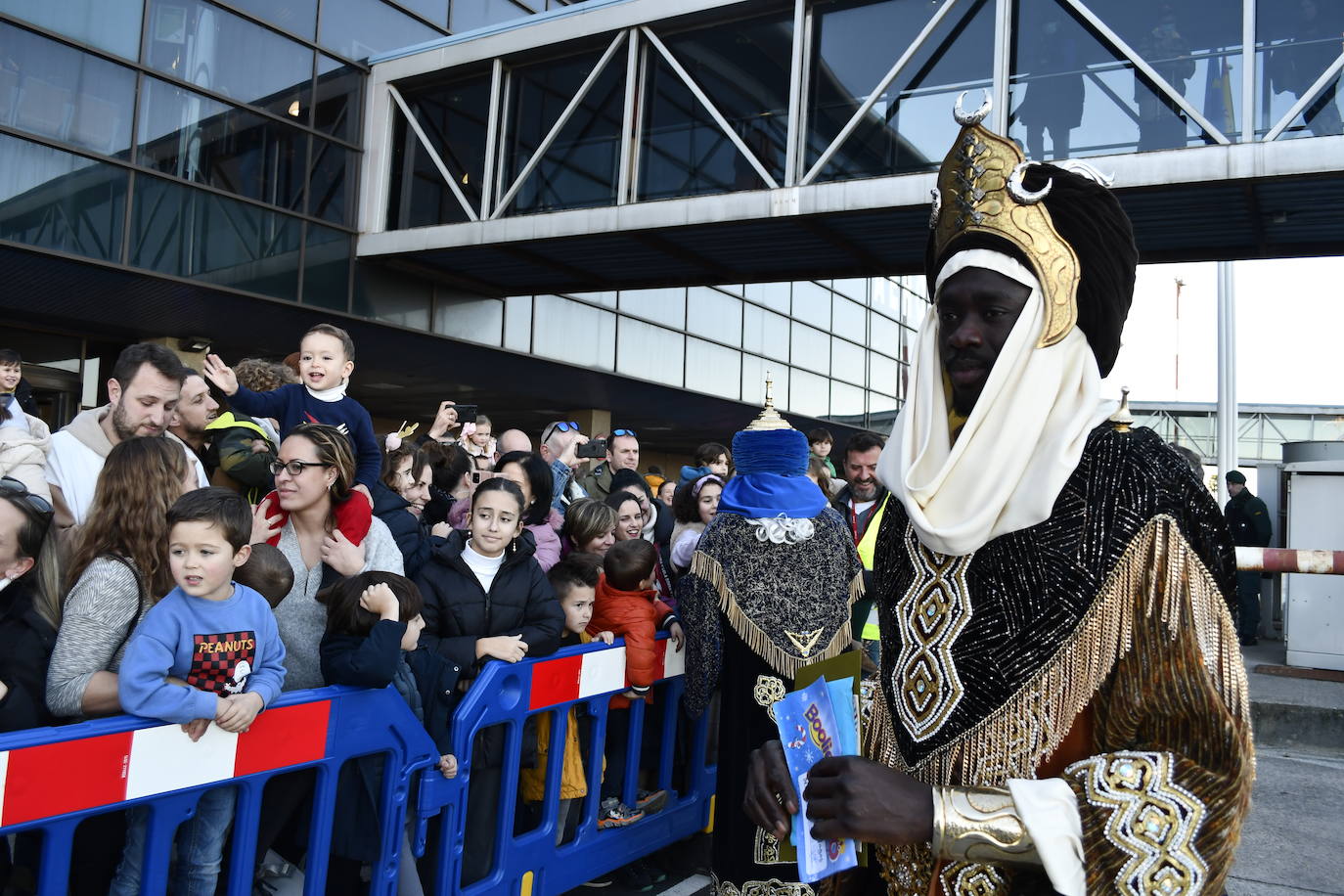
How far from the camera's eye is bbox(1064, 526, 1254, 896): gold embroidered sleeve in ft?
4.29

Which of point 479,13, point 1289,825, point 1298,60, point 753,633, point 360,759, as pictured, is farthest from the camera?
point 479,13

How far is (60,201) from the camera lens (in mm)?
10898

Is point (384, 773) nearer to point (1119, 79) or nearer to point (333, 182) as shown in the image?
point (1119, 79)

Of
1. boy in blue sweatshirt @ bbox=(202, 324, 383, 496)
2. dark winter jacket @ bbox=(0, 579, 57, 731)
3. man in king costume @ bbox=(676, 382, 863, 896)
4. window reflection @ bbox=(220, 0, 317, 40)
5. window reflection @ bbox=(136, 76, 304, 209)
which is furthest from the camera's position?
window reflection @ bbox=(220, 0, 317, 40)

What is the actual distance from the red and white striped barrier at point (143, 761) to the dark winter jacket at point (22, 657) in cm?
29

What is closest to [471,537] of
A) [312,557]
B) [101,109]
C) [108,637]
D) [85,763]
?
[312,557]

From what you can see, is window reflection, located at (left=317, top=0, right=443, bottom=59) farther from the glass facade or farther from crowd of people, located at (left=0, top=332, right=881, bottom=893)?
crowd of people, located at (left=0, top=332, right=881, bottom=893)

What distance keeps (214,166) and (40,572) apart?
11.2m

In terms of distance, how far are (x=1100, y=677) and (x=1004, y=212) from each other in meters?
0.74

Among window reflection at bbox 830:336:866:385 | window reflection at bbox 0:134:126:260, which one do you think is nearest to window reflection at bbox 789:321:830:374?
window reflection at bbox 830:336:866:385

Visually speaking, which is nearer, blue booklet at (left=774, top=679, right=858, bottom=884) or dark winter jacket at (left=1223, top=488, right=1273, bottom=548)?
blue booklet at (left=774, top=679, right=858, bottom=884)

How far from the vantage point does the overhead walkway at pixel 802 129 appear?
10.3m

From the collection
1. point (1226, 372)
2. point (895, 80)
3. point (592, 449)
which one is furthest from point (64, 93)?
point (1226, 372)

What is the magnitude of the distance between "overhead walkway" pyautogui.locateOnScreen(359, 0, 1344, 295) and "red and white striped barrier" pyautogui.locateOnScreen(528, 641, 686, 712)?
317 inches
